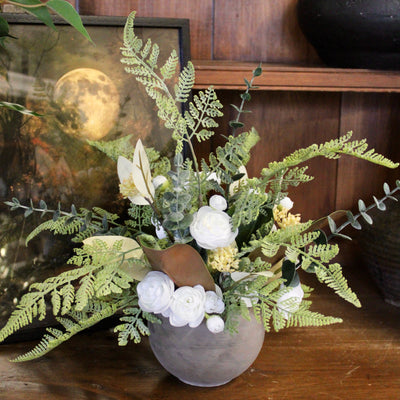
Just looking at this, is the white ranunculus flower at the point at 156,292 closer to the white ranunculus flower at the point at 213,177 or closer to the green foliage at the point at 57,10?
the white ranunculus flower at the point at 213,177

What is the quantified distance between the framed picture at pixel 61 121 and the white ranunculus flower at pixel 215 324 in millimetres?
287

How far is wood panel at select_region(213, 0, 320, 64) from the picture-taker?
36.7 inches

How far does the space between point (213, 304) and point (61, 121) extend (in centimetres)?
36

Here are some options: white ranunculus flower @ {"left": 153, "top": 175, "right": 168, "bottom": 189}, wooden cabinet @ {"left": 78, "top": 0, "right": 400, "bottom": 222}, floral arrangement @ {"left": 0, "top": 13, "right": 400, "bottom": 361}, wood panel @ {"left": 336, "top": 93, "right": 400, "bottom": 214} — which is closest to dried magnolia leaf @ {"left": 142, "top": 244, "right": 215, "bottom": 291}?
floral arrangement @ {"left": 0, "top": 13, "right": 400, "bottom": 361}

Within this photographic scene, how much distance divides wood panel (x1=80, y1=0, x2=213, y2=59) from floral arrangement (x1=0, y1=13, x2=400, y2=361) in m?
0.35

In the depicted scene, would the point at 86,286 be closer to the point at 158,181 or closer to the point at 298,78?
the point at 158,181

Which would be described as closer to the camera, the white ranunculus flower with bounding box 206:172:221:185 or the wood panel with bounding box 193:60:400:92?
the white ranunculus flower with bounding box 206:172:221:185

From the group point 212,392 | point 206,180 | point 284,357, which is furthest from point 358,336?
point 206,180

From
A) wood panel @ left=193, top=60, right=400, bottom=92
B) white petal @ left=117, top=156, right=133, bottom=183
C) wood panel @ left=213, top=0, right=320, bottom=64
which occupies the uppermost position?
wood panel @ left=213, top=0, right=320, bottom=64

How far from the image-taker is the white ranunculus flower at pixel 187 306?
54 cm

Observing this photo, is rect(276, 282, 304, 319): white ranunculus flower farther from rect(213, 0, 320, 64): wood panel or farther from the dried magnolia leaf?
rect(213, 0, 320, 64): wood panel

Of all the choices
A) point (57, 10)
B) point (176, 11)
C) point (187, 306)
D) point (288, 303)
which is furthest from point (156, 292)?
point (176, 11)

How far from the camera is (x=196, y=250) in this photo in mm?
568

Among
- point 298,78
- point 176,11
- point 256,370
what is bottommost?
point 256,370
